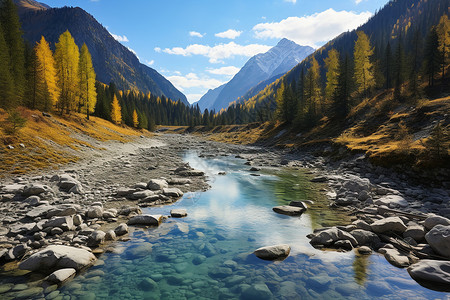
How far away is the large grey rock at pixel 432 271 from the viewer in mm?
6639

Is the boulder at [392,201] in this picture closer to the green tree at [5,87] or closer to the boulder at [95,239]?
the boulder at [95,239]

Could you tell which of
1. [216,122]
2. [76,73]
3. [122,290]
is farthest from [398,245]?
[216,122]

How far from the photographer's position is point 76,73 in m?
47.6

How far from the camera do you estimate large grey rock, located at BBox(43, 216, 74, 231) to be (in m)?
9.39

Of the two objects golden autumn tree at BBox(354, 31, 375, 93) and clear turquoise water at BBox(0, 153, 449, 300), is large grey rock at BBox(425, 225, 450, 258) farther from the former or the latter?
golden autumn tree at BBox(354, 31, 375, 93)

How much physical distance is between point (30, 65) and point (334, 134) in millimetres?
59403

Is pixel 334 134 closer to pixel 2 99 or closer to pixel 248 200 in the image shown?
pixel 248 200

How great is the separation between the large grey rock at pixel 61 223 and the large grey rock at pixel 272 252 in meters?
8.41

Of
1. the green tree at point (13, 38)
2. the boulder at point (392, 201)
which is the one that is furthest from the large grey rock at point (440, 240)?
the green tree at point (13, 38)

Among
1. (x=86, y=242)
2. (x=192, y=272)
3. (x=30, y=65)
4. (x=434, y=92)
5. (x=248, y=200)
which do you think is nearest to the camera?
(x=192, y=272)

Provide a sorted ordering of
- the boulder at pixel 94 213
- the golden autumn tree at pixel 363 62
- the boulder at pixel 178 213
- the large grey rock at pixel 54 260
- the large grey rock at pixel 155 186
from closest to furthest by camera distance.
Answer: the large grey rock at pixel 54 260, the boulder at pixel 94 213, the boulder at pixel 178 213, the large grey rock at pixel 155 186, the golden autumn tree at pixel 363 62

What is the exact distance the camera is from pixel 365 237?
9.39 m

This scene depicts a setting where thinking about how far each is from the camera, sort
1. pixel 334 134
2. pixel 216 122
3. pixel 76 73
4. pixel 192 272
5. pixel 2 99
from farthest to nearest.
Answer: pixel 216 122
pixel 76 73
pixel 334 134
pixel 2 99
pixel 192 272

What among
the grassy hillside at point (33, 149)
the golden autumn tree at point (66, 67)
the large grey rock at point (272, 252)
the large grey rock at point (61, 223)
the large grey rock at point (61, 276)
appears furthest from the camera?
the golden autumn tree at point (66, 67)
